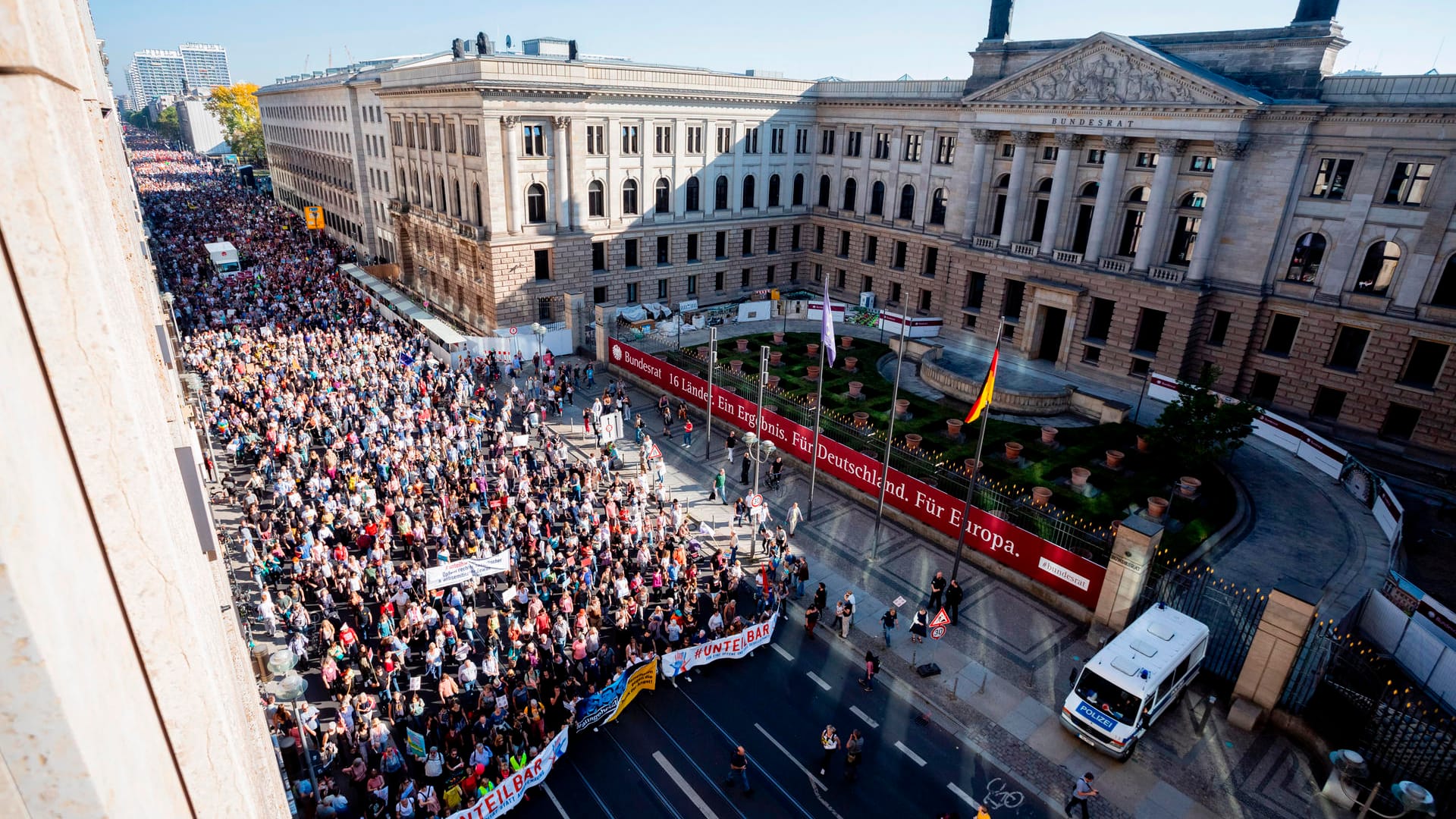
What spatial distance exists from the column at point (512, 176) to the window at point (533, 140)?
56cm

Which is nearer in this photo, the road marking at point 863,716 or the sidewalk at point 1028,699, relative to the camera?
the sidewalk at point 1028,699

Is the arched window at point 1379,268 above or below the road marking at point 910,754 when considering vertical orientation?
above

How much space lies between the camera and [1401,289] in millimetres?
35812

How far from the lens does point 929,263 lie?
184ft

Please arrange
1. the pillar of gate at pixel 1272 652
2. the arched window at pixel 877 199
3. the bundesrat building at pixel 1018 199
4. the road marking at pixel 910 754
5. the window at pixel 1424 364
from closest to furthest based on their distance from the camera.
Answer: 1. the road marking at pixel 910 754
2. the pillar of gate at pixel 1272 652
3. the window at pixel 1424 364
4. the bundesrat building at pixel 1018 199
5. the arched window at pixel 877 199

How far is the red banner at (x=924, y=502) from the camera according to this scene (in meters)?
23.4

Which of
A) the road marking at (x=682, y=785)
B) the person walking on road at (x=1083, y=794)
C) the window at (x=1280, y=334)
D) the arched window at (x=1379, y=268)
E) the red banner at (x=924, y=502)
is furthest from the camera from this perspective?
the window at (x=1280, y=334)

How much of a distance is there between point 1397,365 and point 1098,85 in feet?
65.8

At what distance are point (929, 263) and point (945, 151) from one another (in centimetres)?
771

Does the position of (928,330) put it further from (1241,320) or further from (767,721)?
(767,721)

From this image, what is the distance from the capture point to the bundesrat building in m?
36.6

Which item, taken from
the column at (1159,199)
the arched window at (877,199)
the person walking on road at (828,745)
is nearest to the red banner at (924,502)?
the person walking on road at (828,745)

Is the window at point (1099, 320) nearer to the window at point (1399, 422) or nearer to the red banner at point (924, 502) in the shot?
the window at point (1399, 422)

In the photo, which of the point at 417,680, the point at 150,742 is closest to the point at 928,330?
the point at 417,680
